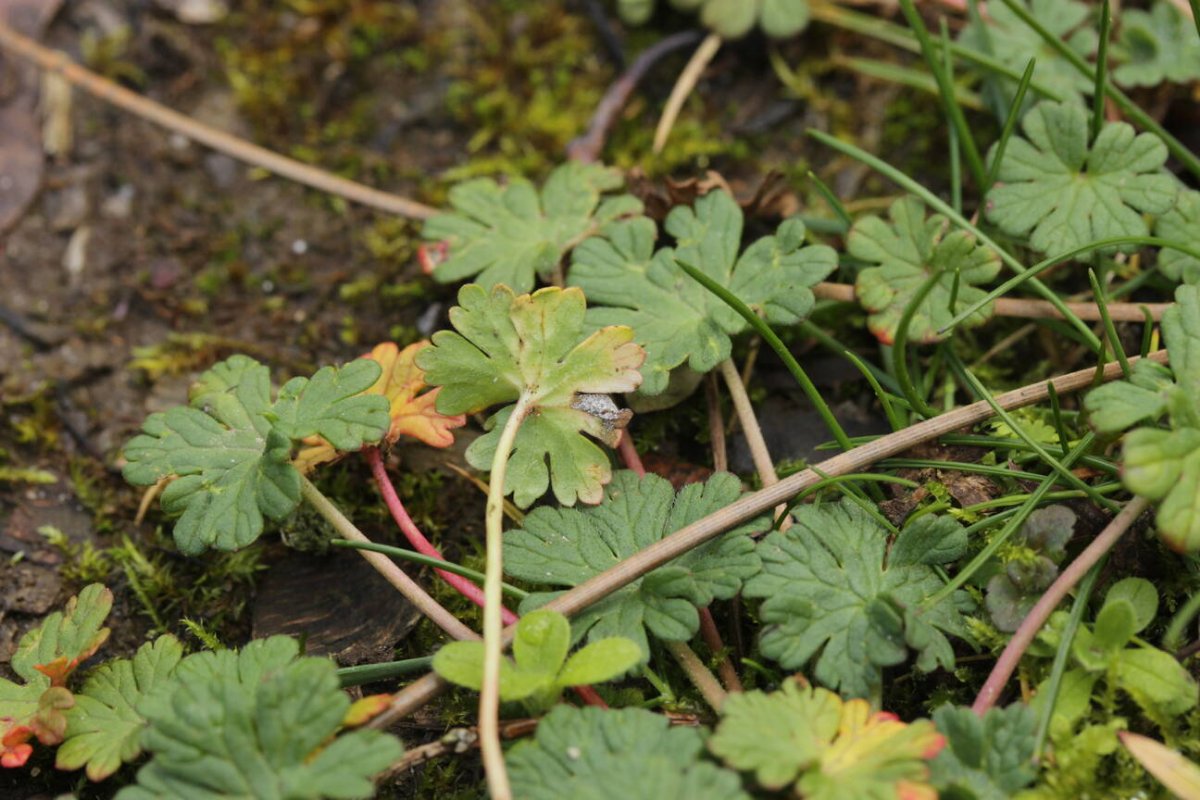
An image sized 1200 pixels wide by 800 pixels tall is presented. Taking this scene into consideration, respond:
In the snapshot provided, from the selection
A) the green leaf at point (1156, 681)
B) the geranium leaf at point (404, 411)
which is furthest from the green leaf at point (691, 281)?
the green leaf at point (1156, 681)

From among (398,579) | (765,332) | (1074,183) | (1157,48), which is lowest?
(398,579)

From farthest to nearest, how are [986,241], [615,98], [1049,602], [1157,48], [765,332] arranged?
1. [615,98]
2. [1157,48]
3. [986,241]
4. [765,332]
5. [1049,602]

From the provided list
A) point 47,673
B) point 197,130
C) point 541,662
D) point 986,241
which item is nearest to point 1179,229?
point 986,241

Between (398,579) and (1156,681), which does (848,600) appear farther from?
(398,579)

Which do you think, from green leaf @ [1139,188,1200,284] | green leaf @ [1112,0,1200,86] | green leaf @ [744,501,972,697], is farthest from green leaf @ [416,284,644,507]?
green leaf @ [1112,0,1200,86]

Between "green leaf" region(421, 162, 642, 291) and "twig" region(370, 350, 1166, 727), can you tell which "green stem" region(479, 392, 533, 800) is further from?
"green leaf" region(421, 162, 642, 291)

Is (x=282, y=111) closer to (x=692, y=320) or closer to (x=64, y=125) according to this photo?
(x=64, y=125)

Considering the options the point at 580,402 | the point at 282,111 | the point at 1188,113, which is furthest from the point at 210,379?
the point at 1188,113
